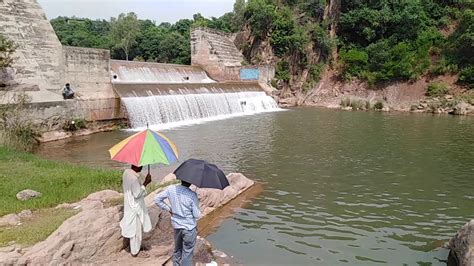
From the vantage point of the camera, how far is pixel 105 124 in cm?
1770

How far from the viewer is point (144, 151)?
4.47 meters

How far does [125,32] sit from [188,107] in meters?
36.2

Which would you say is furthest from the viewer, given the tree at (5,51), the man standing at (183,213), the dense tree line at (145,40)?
the dense tree line at (145,40)

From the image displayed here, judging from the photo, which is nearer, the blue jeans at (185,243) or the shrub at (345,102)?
the blue jeans at (185,243)

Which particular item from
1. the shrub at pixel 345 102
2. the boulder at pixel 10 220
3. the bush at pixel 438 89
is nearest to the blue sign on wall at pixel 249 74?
the shrub at pixel 345 102

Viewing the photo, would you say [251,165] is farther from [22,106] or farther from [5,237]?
[22,106]

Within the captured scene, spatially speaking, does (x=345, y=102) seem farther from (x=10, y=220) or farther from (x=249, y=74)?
(x=10, y=220)

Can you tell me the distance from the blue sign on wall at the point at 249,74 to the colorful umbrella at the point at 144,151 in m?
27.4

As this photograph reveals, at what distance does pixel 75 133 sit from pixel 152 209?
463 inches

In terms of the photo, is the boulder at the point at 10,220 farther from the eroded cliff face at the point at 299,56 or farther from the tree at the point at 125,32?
the tree at the point at 125,32

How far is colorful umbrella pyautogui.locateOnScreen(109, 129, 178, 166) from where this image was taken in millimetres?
4406

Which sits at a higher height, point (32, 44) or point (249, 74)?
point (32, 44)

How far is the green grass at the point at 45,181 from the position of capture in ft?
22.0

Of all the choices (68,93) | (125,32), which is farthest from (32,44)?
(125,32)
